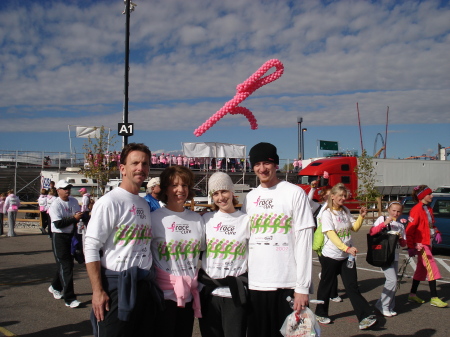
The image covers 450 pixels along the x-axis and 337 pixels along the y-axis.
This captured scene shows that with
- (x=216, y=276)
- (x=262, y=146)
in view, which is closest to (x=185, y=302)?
(x=216, y=276)

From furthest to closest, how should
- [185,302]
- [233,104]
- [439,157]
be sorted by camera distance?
[439,157]
[233,104]
[185,302]

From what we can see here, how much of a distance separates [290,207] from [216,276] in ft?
2.51

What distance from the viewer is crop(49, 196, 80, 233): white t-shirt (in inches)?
246

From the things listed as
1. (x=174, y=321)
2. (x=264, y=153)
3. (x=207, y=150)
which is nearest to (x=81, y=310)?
(x=174, y=321)

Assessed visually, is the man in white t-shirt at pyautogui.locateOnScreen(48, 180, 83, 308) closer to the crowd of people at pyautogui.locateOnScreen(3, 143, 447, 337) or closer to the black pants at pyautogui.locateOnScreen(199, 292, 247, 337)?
the crowd of people at pyautogui.locateOnScreen(3, 143, 447, 337)

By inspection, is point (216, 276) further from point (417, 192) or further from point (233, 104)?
point (417, 192)

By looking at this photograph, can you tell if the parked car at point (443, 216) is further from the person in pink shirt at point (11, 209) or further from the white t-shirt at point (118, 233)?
the person in pink shirt at point (11, 209)

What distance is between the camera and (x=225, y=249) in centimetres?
318

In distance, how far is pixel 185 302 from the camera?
3.03 m

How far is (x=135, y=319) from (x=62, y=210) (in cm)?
410

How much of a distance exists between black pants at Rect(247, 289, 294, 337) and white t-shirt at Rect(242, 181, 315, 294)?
7cm

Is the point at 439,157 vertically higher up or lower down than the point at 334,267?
higher up

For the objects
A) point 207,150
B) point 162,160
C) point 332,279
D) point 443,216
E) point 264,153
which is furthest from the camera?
point 162,160

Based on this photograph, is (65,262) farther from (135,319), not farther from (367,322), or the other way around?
(367,322)
